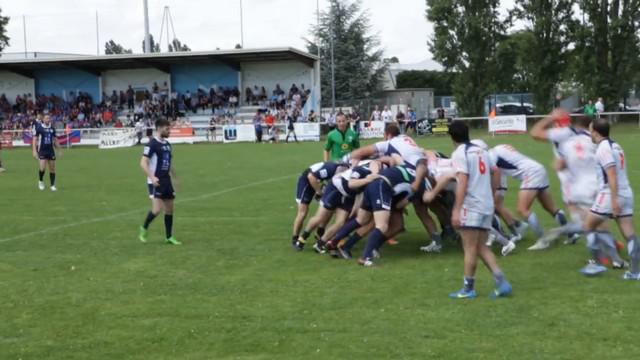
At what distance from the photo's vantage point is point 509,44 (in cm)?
4791

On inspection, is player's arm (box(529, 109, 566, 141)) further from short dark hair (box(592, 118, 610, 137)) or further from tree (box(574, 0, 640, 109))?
tree (box(574, 0, 640, 109))

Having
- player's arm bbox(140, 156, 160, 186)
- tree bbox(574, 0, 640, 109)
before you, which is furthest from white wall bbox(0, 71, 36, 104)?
player's arm bbox(140, 156, 160, 186)

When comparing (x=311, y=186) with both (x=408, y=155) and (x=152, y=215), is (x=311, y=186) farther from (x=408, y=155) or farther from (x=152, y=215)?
(x=152, y=215)

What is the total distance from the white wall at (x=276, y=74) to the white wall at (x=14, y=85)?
54.4 ft

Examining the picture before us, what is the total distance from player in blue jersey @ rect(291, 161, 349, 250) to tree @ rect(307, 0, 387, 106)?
49068 millimetres

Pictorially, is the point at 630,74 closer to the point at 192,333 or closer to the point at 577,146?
the point at 577,146

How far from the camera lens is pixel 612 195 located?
24.8 ft

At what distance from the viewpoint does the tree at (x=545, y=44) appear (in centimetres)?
4569

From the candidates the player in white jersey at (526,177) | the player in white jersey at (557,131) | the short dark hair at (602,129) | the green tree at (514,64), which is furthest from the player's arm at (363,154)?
the green tree at (514,64)

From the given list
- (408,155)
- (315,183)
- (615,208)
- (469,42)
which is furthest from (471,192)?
(469,42)

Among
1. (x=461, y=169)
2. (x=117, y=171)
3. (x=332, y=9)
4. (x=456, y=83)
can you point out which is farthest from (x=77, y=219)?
(x=332, y=9)

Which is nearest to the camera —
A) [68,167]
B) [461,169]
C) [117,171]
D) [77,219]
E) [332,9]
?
[461,169]

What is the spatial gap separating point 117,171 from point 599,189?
61.0ft

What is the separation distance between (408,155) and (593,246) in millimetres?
2615
